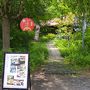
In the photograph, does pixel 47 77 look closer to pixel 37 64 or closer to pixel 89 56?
pixel 37 64

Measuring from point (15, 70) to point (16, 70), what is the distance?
0.03 metres

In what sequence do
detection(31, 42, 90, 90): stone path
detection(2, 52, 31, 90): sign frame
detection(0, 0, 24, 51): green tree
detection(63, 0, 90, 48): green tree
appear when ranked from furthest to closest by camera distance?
detection(63, 0, 90, 48): green tree → detection(0, 0, 24, 51): green tree → detection(31, 42, 90, 90): stone path → detection(2, 52, 31, 90): sign frame

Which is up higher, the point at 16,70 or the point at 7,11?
the point at 7,11

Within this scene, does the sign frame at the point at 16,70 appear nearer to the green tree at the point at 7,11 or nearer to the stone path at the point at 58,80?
the stone path at the point at 58,80

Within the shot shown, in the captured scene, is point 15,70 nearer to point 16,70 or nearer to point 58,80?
point 16,70

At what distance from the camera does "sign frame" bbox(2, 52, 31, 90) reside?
28.1 feet

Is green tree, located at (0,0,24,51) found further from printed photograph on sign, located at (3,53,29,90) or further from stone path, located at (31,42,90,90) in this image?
printed photograph on sign, located at (3,53,29,90)

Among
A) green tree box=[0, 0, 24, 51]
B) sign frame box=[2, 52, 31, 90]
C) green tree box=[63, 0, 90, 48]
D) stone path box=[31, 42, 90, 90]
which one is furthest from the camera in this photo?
green tree box=[63, 0, 90, 48]

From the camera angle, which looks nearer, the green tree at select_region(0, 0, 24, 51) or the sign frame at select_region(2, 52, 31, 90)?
the sign frame at select_region(2, 52, 31, 90)

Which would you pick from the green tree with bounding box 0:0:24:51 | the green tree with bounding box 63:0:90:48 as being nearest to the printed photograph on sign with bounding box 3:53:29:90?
the green tree with bounding box 0:0:24:51

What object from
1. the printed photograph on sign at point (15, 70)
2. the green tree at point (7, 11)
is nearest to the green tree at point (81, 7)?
the green tree at point (7, 11)

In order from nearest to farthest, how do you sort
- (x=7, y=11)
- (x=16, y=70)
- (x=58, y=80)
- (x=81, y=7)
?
1. (x=16, y=70)
2. (x=58, y=80)
3. (x=7, y=11)
4. (x=81, y=7)

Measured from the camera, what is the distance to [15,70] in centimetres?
863

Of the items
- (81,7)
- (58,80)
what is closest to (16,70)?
(58,80)
